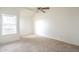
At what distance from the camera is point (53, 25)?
5.80 meters

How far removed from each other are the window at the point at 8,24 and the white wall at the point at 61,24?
236 cm

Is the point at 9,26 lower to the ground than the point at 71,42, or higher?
higher

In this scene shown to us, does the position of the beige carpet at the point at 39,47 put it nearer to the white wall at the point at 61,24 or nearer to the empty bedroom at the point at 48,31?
the empty bedroom at the point at 48,31

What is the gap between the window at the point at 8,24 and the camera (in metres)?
4.86

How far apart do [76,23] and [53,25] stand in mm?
1839

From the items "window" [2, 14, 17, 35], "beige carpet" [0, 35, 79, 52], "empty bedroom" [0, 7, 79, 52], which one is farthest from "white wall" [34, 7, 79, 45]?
"window" [2, 14, 17, 35]

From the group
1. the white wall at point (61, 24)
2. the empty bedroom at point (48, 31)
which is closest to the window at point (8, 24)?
the empty bedroom at point (48, 31)

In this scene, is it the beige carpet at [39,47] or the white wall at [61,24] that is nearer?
the beige carpet at [39,47]

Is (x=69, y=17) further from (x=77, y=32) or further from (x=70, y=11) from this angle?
(x=77, y=32)

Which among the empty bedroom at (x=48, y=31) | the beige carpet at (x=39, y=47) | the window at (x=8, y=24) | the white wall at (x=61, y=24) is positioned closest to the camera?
the beige carpet at (x=39, y=47)

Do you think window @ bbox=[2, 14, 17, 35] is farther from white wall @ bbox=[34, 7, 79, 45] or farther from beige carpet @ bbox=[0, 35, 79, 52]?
white wall @ bbox=[34, 7, 79, 45]

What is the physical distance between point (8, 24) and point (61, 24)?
3.22m
